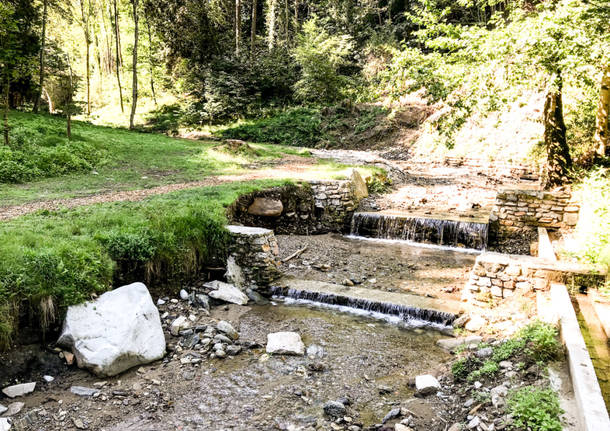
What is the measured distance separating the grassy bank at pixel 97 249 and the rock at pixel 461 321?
451 cm

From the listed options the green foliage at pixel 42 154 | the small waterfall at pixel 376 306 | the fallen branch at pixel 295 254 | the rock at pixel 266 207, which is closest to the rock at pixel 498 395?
the small waterfall at pixel 376 306

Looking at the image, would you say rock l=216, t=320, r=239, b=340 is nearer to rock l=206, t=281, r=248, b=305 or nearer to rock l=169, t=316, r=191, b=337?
rock l=169, t=316, r=191, b=337

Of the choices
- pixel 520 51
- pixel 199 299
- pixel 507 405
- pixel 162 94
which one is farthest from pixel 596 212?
pixel 162 94

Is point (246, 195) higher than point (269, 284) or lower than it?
higher

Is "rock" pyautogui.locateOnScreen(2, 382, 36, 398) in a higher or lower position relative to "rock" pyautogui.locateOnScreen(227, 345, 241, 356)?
higher

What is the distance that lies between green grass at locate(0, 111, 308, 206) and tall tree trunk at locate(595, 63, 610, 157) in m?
10.8

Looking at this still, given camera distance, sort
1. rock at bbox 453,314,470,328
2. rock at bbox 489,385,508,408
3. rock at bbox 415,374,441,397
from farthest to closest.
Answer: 1. rock at bbox 453,314,470,328
2. rock at bbox 415,374,441,397
3. rock at bbox 489,385,508,408

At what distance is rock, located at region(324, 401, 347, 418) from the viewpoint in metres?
4.01

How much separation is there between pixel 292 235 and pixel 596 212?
693cm

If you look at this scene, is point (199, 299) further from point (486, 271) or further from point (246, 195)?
point (486, 271)

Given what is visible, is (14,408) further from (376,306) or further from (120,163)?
(120,163)

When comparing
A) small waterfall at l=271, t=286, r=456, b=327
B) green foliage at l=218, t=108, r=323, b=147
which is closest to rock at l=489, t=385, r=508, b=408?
small waterfall at l=271, t=286, r=456, b=327

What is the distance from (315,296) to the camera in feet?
23.7

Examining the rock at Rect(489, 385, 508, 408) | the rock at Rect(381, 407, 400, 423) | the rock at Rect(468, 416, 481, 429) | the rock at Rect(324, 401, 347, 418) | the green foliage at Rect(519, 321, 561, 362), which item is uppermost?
the green foliage at Rect(519, 321, 561, 362)
